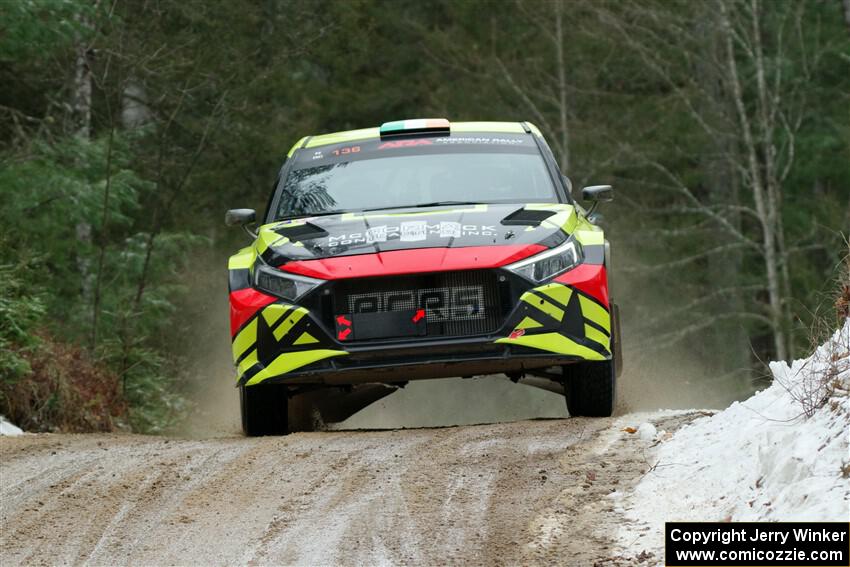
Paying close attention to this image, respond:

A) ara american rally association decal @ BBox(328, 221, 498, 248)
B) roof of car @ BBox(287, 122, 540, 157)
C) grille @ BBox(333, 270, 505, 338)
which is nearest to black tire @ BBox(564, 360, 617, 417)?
grille @ BBox(333, 270, 505, 338)

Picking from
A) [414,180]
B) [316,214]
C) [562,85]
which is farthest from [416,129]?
[562,85]

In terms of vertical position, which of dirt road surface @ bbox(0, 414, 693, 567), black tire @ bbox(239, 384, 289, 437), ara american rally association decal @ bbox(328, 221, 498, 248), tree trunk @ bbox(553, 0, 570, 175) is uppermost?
tree trunk @ bbox(553, 0, 570, 175)

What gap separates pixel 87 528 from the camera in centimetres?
636

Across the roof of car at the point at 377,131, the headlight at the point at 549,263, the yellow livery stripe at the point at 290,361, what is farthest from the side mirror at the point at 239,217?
the headlight at the point at 549,263

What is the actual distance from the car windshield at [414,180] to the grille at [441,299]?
3.89 feet

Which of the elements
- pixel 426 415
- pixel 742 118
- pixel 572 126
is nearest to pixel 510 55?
pixel 572 126

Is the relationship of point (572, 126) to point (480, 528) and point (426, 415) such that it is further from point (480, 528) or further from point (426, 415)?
point (480, 528)

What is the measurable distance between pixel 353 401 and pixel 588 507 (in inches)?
178

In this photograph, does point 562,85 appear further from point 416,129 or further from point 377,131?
point 416,129

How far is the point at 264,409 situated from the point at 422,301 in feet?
4.67

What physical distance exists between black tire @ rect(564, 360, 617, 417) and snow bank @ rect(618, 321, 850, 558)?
66.6 inches

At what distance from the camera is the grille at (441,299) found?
8164mm

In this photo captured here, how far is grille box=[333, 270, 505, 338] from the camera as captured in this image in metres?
8.16

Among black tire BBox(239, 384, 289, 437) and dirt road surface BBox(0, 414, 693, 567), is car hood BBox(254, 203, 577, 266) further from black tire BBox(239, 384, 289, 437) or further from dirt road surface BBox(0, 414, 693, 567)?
dirt road surface BBox(0, 414, 693, 567)
